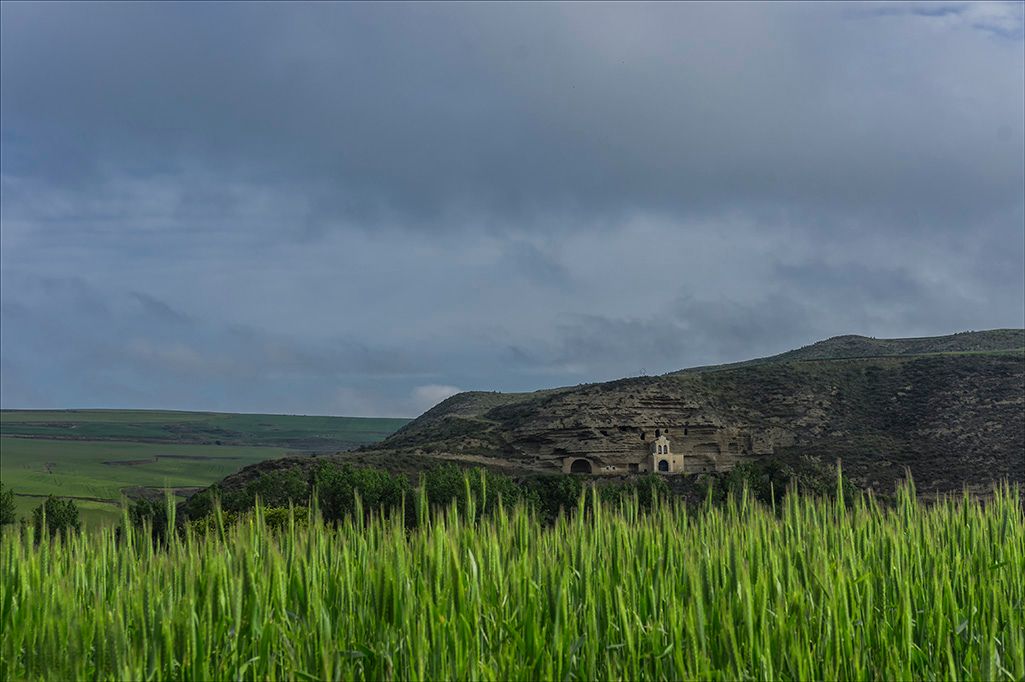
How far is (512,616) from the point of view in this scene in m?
6.90

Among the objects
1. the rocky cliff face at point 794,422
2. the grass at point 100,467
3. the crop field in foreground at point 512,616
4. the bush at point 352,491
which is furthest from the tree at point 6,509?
the crop field in foreground at point 512,616

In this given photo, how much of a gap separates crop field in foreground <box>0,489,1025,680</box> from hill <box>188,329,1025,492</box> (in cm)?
5221

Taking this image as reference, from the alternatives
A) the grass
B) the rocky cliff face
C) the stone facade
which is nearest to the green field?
the grass

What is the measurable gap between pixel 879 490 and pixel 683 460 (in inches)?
527

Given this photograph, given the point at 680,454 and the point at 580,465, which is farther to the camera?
the point at 680,454

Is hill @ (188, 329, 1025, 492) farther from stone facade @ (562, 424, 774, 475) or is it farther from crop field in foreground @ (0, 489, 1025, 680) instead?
crop field in foreground @ (0, 489, 1025, 680)

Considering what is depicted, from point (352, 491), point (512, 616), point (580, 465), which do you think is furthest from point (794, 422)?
point (512, 616)

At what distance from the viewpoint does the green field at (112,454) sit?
8875 centimetres

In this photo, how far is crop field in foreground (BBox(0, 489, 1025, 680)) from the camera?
6.37 m

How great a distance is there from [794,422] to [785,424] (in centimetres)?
79

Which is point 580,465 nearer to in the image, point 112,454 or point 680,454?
point 680,454

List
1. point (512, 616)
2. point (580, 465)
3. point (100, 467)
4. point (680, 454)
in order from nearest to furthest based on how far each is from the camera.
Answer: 1. point (512, 616)
2. point (580, 465)
3. point (680, 454)
4. point (100, 467)

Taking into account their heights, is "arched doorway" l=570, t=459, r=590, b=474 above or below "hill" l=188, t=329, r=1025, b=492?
below

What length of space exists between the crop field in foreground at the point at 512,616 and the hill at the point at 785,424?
52.2 metres
